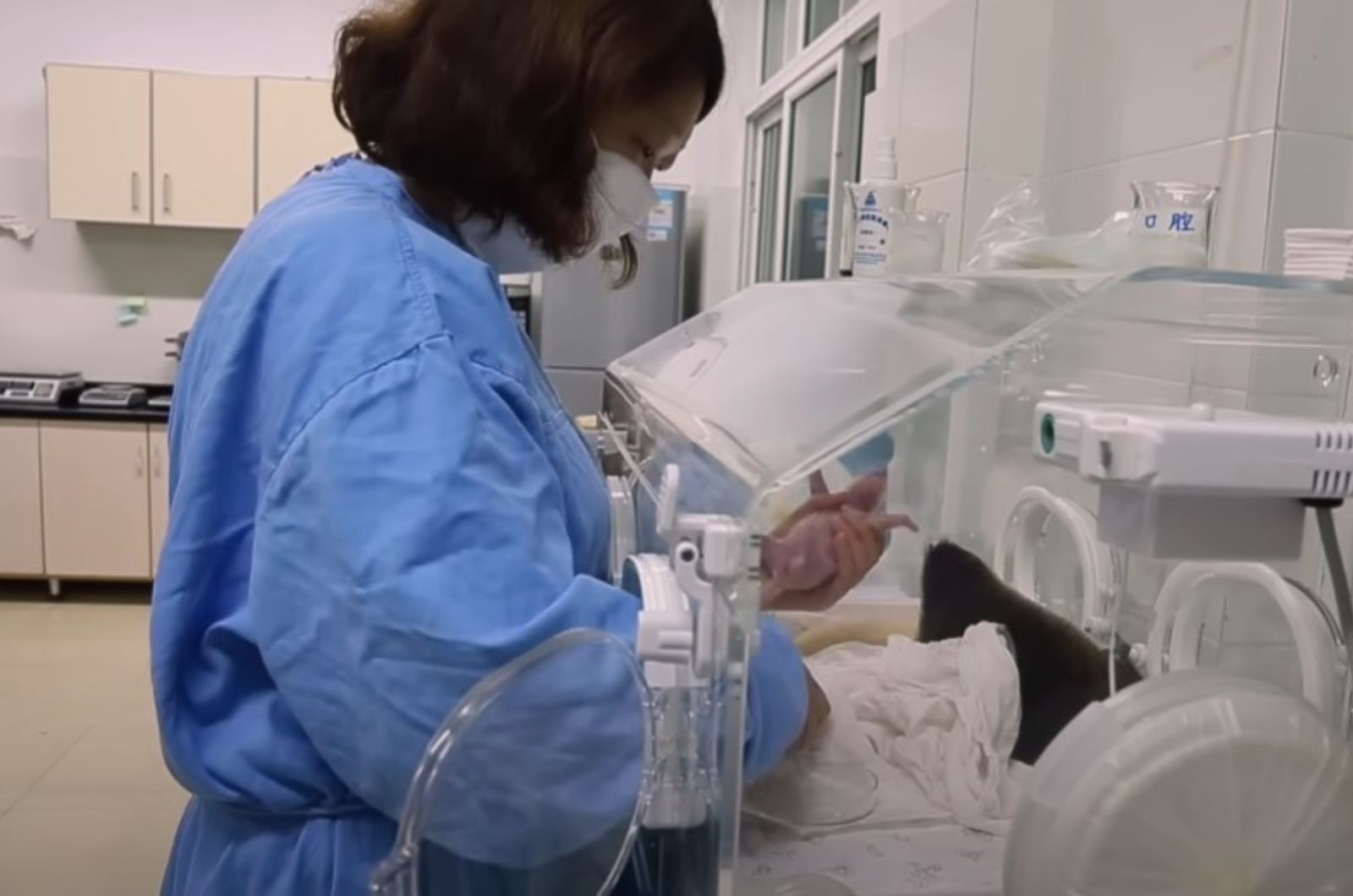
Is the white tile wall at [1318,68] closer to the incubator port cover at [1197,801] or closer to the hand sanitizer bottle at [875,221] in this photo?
the hand sanitizer bottle at [875,221]

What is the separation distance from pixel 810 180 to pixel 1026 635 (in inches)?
110

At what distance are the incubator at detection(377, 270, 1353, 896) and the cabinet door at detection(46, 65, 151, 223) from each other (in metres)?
3.98

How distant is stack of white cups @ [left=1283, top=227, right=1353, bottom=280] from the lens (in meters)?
0.90

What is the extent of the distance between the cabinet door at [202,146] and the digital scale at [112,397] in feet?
2.19

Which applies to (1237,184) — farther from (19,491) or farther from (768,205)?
(19,491)

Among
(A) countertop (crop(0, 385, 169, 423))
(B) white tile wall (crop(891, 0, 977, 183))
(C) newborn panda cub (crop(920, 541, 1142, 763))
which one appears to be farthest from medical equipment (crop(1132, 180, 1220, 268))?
(A) countertop (crop(0, 385, 169, 423))

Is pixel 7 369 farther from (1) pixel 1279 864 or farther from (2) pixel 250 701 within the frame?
(1) pixel 1279 864

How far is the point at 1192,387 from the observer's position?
1.05m

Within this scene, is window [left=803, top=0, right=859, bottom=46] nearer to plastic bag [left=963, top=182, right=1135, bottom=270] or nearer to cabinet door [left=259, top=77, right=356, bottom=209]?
cabinet door [left=259, top=77, right=356, bottom=209]

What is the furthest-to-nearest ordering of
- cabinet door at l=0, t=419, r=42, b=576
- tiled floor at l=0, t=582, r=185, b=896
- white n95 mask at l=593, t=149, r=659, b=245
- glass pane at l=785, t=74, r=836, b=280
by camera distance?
cabinet door at l=0, t=419, r=42, b=576
glass pane at l=785, t=74, r=836, b=280
tiled floor at l=0, t=582, r=185, b=896
white n95 mask at l=593, t=149, r=659, b=245

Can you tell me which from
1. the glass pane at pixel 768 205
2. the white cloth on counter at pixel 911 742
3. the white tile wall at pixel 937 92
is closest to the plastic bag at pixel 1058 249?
the white cloth on counter at pixel 911 742

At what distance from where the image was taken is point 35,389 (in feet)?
14.3

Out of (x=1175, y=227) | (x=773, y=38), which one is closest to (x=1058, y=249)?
(x=1175, y=227)

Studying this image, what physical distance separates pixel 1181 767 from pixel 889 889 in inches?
10.0
